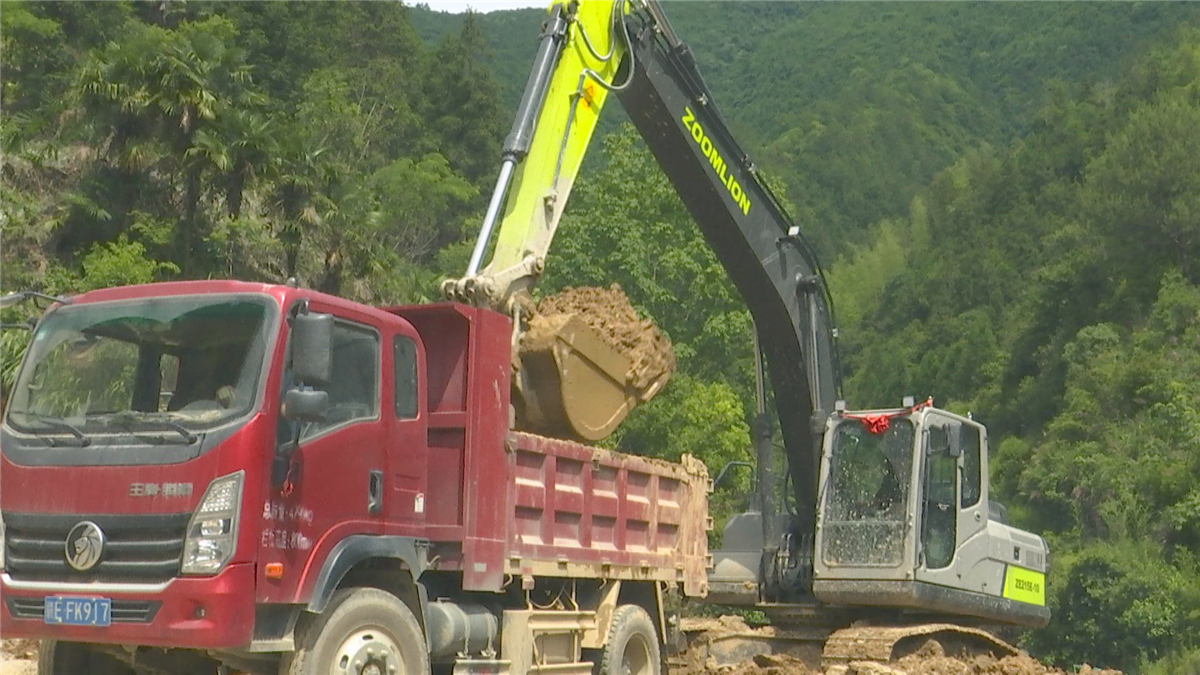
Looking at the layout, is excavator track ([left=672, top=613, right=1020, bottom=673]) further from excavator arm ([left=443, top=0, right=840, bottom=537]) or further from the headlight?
the headlight

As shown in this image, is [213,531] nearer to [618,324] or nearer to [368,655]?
[368,655]

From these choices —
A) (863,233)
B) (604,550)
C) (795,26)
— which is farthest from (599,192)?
(795,26)

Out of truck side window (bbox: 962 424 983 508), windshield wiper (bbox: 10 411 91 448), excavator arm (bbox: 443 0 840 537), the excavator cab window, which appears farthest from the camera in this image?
truck side window (bbox: 962 424 983 508)

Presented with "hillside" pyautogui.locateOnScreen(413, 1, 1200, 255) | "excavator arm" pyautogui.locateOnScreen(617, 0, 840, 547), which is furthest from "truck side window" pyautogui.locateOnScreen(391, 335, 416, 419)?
"hillside" pyautogui.locateOnScreen(413, 1, 1200, 255)

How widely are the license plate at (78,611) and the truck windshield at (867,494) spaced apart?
8.27m

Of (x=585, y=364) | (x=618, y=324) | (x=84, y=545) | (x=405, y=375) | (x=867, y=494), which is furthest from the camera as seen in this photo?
(x=867, y=494)

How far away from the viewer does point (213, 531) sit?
25.8 feet

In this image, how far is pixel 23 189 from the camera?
2950 centimetres

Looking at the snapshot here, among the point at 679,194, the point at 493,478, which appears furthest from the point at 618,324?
the point at 679,194

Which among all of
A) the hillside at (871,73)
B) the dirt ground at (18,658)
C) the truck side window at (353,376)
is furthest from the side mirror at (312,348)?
the hillside at (871,73)

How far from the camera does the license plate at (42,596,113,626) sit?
26.0ft

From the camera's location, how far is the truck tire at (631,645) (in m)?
11.4

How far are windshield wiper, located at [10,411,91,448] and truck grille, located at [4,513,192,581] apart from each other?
41cm

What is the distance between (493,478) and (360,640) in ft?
5.36
